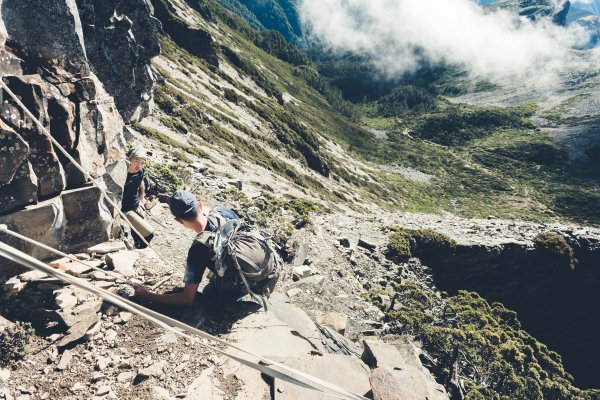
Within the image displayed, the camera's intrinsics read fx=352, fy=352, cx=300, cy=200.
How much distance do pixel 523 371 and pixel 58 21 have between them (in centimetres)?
1755

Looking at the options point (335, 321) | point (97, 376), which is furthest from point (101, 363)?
point (335, 321)

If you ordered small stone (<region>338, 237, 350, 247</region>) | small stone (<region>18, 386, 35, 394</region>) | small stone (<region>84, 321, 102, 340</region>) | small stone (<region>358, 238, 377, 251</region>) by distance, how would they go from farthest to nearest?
1. small stone (<region>358, 238, 377, 251</region>)
2. small stone (<region>338, 237, 350, 247</region>)
3. small stone (<region>84, 321, 102, 340</region>)
4. small stone (<region>18, 386, 35, 394</region>)

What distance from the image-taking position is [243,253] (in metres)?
5.14

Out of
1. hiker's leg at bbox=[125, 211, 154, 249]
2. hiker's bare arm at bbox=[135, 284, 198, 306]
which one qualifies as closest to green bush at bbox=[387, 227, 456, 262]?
hiker's leg at bbox=[125, 211, 154, 249]

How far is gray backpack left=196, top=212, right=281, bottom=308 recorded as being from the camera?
16.4 feet

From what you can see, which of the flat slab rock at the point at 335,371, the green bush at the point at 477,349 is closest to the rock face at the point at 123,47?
the flat slab rock at the point at 335,371

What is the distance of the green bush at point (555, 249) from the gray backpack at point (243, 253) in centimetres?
2592

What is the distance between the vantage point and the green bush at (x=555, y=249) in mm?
25141

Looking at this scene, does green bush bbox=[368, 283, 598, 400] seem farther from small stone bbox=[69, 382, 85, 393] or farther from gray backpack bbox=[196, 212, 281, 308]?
small stone bbox=[69, 382, 85, 393]

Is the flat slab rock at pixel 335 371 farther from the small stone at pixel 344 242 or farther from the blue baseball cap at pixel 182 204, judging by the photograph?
the small stone at pixel 344 242

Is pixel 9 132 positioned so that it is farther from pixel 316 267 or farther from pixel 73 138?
pixel 316 267

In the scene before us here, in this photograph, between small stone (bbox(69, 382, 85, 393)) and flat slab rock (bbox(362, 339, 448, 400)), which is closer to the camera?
small stone (bbox(69, 382, 85, 393))

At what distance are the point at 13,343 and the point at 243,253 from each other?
2892mm

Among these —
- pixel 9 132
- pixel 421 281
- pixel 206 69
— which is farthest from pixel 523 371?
pixel 206 69
